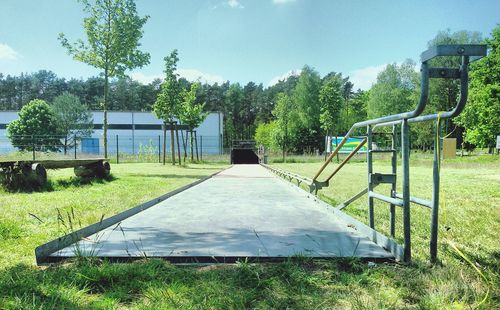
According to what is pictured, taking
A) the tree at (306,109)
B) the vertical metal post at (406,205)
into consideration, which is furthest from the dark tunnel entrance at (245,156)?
the vertical metal post at (406,205)

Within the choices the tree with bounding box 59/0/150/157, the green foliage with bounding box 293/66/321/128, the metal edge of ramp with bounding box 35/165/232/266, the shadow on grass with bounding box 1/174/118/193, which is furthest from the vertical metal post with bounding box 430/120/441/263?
the green foliage with bounding box 293/66/321/128

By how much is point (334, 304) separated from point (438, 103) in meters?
51.5

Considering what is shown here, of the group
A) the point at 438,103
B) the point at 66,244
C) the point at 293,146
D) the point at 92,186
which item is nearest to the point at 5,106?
the point at 293,146

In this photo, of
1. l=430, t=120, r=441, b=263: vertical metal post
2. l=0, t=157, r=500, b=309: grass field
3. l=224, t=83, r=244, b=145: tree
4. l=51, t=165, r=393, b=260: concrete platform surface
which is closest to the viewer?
l=0, t=157, r=500, b=309: grass field

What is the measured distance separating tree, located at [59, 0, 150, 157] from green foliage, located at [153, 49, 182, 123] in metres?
4.05

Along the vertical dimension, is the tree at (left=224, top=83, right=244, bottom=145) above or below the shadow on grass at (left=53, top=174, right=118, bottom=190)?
above

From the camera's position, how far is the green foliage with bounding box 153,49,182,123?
71.9 ft

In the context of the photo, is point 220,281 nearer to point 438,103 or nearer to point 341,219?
point 341,219

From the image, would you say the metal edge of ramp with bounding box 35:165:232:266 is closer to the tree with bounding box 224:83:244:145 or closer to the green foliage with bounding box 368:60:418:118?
the green foliage with bounding box 368:60:418:118

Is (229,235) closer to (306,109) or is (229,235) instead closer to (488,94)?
(488,94)

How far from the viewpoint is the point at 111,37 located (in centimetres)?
1731

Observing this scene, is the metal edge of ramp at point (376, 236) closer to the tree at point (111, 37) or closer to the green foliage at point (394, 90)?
the tree at point (111, 37)

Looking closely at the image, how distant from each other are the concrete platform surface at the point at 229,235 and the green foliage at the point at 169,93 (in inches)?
658

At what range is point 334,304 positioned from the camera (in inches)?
85.1
